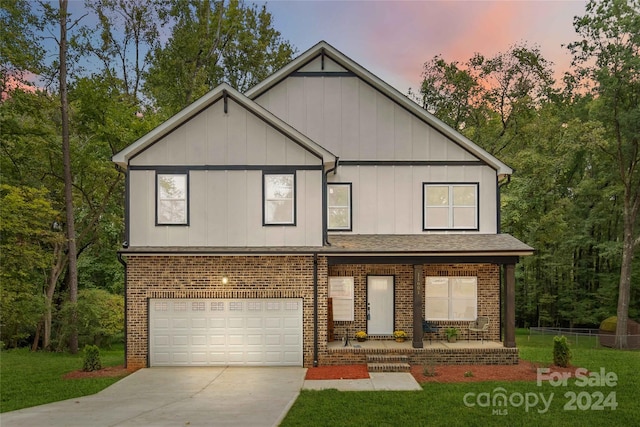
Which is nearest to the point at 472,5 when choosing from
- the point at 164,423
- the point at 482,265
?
the point at 482,265

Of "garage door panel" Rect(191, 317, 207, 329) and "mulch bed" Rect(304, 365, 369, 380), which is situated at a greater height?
"garage door panel" Rect(191, 317, 207, 329)

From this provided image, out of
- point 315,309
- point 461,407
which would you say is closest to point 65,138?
point 315,309

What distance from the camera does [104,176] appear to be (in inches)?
864

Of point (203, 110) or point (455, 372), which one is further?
point (203, 110)

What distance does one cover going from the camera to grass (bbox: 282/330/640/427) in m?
8.76

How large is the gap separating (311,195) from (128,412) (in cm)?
751

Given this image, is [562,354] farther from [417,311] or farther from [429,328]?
[417,311]

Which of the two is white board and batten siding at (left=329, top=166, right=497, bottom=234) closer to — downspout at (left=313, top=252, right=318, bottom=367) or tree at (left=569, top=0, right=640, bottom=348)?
downspout at (left=313, top=252, right=318, bottom=367)

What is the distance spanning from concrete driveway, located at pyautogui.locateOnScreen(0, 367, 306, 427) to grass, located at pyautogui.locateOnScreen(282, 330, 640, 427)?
2.61 feet

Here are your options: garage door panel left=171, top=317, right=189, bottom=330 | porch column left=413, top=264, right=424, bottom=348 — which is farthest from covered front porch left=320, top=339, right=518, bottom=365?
garage door panel left=171, top=317, right=189, bottom=330

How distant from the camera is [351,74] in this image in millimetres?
16438

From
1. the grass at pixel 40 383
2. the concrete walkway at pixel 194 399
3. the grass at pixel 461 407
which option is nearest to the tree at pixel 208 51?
the grass at pixel 40 383

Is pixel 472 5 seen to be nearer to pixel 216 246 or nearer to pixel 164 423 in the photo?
pixel 216 246

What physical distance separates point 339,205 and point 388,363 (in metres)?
5.48
